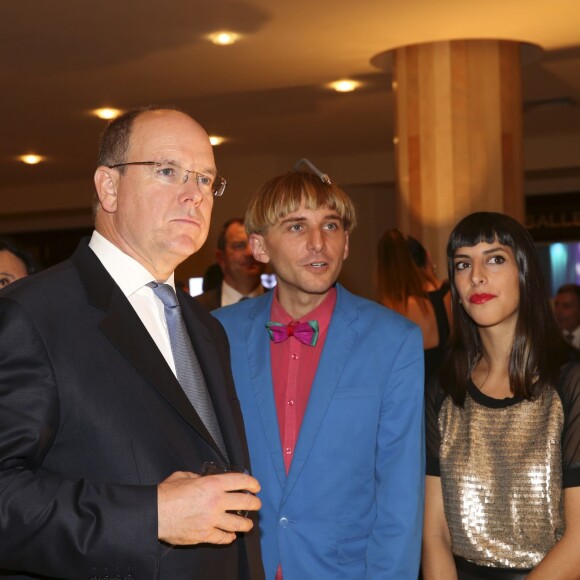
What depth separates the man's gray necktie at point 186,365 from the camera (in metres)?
2.01

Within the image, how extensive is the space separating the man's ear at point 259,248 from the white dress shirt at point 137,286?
3.34ft

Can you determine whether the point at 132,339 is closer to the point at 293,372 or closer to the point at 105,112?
the point at 293,372

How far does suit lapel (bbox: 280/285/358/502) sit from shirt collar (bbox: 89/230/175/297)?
2.73 ft

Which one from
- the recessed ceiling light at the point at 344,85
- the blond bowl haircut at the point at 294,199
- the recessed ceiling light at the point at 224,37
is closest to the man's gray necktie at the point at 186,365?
the blond bowl haircut at the point at 294,199

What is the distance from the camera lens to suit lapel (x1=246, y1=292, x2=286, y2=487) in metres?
2.73

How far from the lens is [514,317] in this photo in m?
2.94

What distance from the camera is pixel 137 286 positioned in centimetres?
202

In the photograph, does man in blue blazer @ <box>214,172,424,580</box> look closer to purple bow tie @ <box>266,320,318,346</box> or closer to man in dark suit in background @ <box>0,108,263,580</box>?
purple bow tie @ <box>266,320,318,346</box>

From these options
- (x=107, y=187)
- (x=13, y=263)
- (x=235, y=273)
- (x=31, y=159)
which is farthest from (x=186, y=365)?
(x=31, y=159)

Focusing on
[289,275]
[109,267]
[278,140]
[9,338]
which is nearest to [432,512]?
[289,275]

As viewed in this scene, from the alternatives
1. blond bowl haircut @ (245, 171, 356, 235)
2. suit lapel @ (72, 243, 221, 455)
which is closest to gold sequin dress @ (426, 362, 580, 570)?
blond bowl haircut @ (245, 171, 356, 235)

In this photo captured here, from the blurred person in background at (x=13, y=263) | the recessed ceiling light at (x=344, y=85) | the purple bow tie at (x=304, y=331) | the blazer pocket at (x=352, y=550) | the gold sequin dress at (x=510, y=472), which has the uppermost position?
the recessed ceiling light at (x=344, y=85)

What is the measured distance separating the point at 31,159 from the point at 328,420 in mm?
11277

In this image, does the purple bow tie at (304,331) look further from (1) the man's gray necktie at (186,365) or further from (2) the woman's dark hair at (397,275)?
(2) the woman's dark hair at (397,275)
